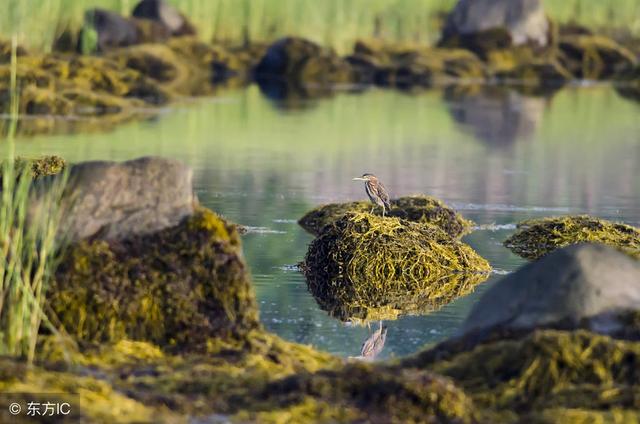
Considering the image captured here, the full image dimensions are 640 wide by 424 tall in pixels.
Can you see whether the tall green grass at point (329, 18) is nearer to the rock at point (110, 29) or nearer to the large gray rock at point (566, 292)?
the rock at point (110, 29)

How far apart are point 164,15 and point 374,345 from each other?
4106cm

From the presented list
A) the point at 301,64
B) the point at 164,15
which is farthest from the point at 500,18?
the point at 164,15

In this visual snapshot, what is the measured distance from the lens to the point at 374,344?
36.8 ft

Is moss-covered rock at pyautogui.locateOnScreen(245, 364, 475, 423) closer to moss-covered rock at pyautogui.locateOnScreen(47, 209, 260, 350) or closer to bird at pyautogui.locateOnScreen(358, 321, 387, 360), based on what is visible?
moss-covered rock at pyautogui.locateOnScreen(47, 209, 260, 350)

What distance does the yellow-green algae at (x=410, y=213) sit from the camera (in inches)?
679

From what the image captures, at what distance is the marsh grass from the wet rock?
44.3 m

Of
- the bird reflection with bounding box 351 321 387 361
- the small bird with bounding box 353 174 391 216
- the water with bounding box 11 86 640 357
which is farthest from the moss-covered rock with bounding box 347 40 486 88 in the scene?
the bird reflection with bounding box 351 321 387 361

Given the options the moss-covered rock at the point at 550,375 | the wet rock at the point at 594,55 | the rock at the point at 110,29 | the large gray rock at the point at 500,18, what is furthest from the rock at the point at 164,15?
the moss-covered rock at the point at 550,375

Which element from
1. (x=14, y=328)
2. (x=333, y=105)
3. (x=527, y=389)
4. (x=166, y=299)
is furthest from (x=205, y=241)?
(x=333, y=105)

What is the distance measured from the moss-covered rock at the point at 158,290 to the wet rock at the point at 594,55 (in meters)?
43.9

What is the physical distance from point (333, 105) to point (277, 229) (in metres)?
21.5

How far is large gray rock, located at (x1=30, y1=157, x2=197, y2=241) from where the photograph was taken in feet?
33.1

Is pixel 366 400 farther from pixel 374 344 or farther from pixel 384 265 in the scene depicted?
pixel 384 265

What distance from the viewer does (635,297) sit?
9.59 m
